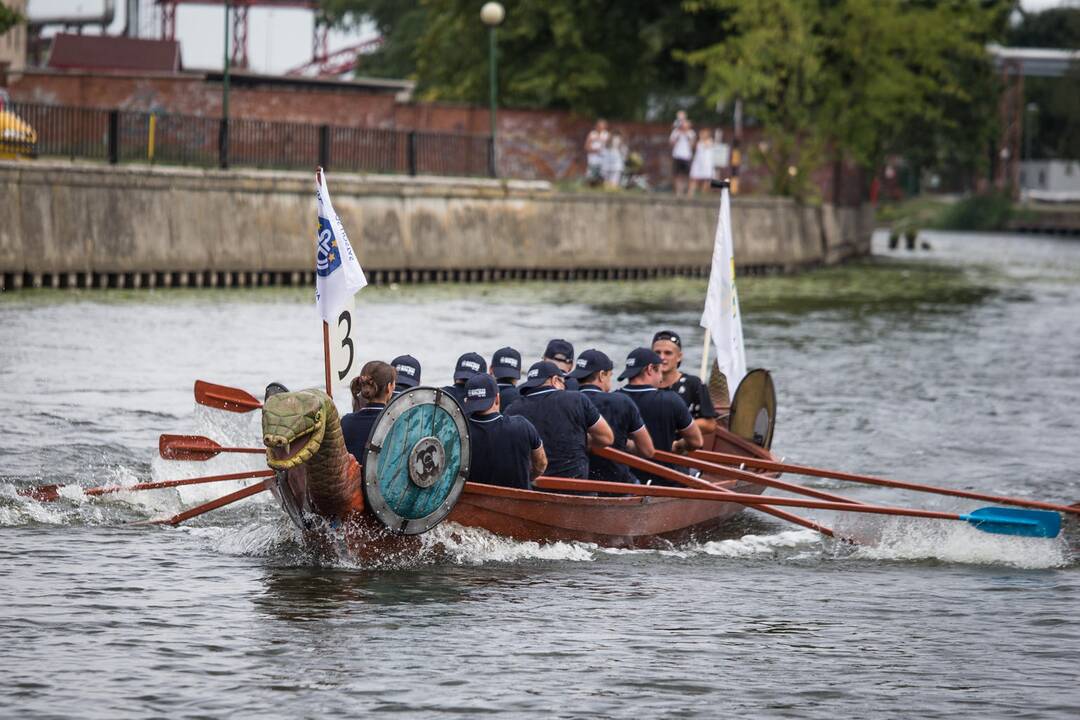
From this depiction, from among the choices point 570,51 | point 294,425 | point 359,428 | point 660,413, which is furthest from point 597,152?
point 294,425

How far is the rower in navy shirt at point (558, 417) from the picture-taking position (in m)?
14.3

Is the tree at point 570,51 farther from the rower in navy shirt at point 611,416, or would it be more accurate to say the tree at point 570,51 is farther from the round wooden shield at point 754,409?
the rower in navy shirt at point 611,416

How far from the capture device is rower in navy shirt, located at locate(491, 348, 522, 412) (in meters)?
14.6

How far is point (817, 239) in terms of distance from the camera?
54.2m

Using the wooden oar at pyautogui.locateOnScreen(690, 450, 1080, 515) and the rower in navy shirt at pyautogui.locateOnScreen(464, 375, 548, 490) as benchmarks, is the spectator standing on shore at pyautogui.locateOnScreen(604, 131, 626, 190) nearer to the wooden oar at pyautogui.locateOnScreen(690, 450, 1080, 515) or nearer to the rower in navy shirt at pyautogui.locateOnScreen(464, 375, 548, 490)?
the wooden oar at pyautogui.locateOnScreen(690, 450, 1080, 515)

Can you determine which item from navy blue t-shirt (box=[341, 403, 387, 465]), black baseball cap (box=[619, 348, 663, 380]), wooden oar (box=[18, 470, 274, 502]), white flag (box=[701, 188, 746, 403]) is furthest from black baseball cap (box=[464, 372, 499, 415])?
white flag (box=[701, 188, 746, 403])

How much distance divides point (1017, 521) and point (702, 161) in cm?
3453

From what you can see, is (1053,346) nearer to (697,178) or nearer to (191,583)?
(697,178)

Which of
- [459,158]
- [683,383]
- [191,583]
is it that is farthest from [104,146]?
[191,583]

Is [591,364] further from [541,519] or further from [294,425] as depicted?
[294,425]

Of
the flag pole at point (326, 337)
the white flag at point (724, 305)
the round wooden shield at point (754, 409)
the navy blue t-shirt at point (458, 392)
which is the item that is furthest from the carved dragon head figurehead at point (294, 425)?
the white flag at point (724, 305)

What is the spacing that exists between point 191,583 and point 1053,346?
74.7 feet

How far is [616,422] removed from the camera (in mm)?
14992

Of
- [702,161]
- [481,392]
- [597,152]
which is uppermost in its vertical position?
[597,152]
